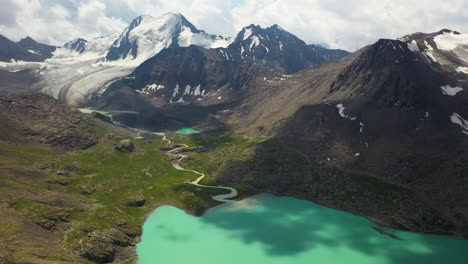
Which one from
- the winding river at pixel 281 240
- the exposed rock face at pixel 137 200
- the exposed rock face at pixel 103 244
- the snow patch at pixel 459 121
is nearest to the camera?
the exposed rock face at pixel 103 244

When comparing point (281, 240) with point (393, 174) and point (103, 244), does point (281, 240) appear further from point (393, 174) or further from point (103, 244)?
point (393, 174)

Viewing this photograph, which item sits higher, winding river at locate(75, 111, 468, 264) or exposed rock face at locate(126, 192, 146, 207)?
exposed rock face at locate(126, 192, 146, 207)

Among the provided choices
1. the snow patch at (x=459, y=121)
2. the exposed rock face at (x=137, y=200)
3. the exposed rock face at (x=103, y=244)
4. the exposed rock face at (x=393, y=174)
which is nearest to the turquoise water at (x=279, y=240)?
the exposed rock face at (x=103, y=244)

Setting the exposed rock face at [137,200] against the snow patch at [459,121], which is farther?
the snow patch at [459,121]

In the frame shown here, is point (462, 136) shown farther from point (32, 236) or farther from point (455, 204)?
point (32, 236)

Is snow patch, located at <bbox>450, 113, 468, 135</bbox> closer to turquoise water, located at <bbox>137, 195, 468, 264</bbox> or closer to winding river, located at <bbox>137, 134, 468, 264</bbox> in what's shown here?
winding river, located at <bbox>137, 134, 468, 264</bbox>

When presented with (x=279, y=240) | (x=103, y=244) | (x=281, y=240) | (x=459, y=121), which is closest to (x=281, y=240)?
(x=281, y=240)

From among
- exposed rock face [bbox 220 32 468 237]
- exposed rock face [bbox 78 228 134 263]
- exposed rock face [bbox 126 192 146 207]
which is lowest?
exposed rock face [bbox 78 228 134 263]

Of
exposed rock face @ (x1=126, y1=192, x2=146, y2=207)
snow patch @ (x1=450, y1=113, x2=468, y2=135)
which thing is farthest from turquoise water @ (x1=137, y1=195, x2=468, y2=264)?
snow patch @ (x1=450, y1=113, x2=468, y2=135)

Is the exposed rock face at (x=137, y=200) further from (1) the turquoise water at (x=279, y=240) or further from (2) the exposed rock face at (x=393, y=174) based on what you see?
(2) the exposed rock face at (x=393, y=174)
